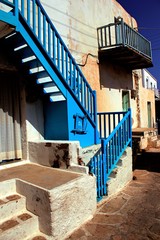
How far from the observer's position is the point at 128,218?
3842 mm

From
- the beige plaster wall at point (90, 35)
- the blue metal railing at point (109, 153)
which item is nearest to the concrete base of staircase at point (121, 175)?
the blue metal railing at point (109, 153)

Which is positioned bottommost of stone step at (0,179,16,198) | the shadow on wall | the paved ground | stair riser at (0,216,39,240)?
the paved ground

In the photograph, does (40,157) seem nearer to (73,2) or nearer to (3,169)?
(3,169)

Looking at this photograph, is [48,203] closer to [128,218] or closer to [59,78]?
[128,218]

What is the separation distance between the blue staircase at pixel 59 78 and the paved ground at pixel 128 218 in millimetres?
479

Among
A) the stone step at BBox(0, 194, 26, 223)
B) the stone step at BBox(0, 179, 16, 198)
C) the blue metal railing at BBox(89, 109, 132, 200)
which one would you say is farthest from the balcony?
the stone step at BBox(0, 194, 26, 223)

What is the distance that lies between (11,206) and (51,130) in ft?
7.28

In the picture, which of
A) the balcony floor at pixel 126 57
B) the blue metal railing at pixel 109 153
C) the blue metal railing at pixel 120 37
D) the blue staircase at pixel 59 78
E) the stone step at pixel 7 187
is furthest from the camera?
the balcony floor at pixel 126 57

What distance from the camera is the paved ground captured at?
333cm

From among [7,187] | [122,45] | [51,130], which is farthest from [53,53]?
[122,45]

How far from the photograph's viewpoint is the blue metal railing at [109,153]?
4516 millimetres

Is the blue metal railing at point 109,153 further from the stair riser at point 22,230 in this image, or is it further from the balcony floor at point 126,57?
the balcony floor at point 126,57

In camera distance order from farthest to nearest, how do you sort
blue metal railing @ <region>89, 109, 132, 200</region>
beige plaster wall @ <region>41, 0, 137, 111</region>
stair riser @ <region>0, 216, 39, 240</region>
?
Answer: beige plaster wall @ <region>41, 0, 137, 111</region>, blue metal railing @ <region>89, 109, 132, 200</region>, stair riser @ <region>0, 216, 39, 240</region>

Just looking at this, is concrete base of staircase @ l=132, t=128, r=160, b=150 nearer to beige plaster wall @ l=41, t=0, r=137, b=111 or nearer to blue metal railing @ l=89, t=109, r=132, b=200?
beige plaster wall @ l=41, t=0, r=137, b=111
